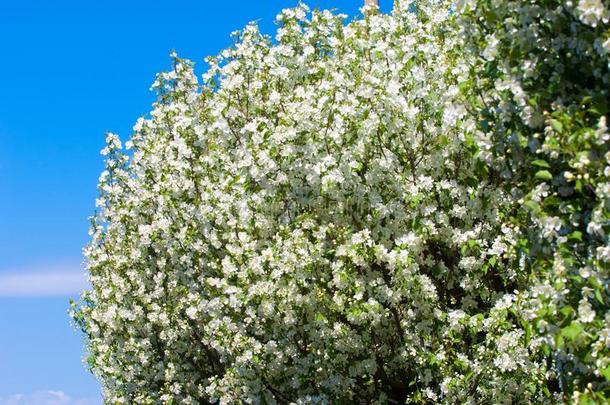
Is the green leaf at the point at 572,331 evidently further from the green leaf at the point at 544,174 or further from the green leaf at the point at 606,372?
the green leaf at the point at 544,174

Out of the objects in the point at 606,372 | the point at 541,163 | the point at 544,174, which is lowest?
the point at 606,372

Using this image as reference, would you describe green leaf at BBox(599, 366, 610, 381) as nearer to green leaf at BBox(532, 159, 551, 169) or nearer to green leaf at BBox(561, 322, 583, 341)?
green leaf at BBox(561, 322, 583, 341)

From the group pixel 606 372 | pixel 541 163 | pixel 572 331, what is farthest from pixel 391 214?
pixel 606 372

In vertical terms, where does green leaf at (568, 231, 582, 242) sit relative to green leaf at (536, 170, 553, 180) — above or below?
below

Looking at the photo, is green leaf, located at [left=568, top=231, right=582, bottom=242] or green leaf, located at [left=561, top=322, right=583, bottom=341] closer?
green leaf, located at [left=561, top=322, right=583, bottom=341]

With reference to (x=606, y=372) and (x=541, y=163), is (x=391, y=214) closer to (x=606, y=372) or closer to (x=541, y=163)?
(x=541, y=163)

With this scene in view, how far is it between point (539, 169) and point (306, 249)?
4771 mm

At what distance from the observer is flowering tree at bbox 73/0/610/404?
23.4ft

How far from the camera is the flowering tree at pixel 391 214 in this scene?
281 inches

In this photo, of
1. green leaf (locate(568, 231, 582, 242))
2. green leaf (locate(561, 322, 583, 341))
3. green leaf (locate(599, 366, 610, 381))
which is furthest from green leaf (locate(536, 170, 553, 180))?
green leaf (locate(599, 366, 610, 381))

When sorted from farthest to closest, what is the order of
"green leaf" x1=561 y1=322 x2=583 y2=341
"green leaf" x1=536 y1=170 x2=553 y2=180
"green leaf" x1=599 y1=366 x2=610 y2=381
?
"green leaf" x1=536 y1=170 x2=553 y2=180
"green leaf" x1=561 y1=322 x2=583 y2=341
"green leaf" x1=599 y1=366 x2=610 y2=381

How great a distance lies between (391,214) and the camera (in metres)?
12.3

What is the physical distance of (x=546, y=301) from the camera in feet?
23.2

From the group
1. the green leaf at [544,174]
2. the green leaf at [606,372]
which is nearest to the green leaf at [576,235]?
the green leaf at [544,174]
